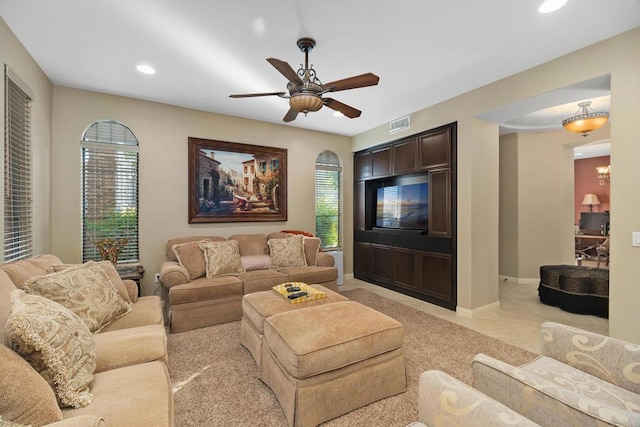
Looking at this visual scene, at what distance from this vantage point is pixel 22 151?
279 centimetres

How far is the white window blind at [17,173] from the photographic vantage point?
250cm

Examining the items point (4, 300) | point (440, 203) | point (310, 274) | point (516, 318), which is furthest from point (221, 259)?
point (516, 318)

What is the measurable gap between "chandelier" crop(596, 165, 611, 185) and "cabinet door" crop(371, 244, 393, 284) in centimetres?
711

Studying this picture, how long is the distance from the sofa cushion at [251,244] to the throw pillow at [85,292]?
211cm

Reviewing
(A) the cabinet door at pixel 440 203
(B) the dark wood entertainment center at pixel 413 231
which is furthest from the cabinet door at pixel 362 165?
(A) the cabinet door at pixel 440 203

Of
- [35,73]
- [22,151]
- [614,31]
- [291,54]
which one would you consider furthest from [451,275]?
[35,73]

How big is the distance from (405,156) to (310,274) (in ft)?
7.80

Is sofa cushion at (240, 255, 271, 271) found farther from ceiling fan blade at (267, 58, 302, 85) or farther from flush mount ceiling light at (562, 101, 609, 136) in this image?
flush mount ceiling light at (562, 101, 609, 136)

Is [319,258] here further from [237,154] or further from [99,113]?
[99,113]

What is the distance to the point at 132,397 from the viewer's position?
4.29 feet

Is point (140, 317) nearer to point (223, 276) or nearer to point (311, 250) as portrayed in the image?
point (223, 276)

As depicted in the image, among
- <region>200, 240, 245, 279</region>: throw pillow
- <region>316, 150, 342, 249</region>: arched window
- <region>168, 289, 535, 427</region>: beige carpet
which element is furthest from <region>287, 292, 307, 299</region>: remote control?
<region>316, 150, 342, 249</region>: arched window

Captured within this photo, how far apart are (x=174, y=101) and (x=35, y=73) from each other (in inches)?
54.6

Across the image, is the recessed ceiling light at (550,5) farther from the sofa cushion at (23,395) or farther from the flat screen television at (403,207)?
the sofa cushion at (23,395)
